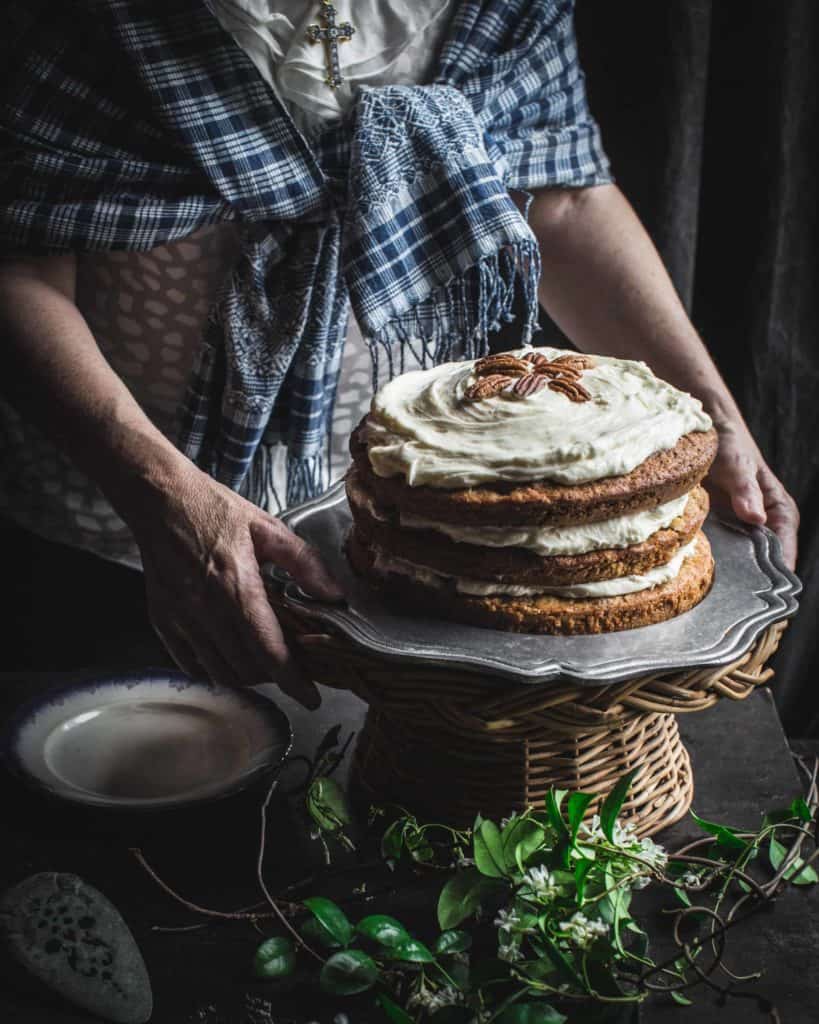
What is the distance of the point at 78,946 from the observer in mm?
902

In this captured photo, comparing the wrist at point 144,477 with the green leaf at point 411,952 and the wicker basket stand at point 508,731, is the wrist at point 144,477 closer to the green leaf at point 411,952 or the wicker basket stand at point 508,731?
the wicker basket stand at point 508,731

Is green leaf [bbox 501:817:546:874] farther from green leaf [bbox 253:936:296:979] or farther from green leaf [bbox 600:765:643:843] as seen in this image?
green leaf [bbox 253:936:296:979]

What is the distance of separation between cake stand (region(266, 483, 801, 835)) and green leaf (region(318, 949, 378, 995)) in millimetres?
207

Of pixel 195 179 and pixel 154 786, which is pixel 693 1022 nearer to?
pixel 154 786

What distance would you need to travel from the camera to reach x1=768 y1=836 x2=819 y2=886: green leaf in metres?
1.04

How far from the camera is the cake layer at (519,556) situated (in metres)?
1.01

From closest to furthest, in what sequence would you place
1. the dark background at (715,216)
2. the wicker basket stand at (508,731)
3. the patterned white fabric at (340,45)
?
the wicker basket stand at (508,731) < the patterned white fabric at (340,45) < the dark background at (715,216)

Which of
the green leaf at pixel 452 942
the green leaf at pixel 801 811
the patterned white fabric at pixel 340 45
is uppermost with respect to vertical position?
the patterned white fabric at pixel 340 45

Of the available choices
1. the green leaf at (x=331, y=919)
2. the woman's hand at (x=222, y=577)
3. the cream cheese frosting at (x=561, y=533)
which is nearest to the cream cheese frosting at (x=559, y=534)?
the cream cheese frosting at (x=561, y=533)

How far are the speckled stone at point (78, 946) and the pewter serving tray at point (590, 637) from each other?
315mm

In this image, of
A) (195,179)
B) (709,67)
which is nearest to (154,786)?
(195,179)

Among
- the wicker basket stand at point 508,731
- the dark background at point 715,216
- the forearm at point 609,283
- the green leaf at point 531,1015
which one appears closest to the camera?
the green leaf at point 531,1015

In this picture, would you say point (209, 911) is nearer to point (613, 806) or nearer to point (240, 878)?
point (240, 878)

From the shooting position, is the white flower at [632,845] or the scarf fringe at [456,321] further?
the scarf fringe at [456,321]
